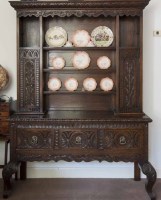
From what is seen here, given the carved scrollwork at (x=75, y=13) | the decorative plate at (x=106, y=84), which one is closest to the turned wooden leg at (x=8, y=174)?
the decorative plate at (x=106, y=84)

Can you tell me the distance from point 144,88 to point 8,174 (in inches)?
68.5

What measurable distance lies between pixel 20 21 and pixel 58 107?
1.02m

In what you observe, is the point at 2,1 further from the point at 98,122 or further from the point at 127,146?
the point at 127,146

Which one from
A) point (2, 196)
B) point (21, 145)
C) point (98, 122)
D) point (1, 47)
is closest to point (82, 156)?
point (98, 122)

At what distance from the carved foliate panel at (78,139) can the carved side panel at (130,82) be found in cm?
44

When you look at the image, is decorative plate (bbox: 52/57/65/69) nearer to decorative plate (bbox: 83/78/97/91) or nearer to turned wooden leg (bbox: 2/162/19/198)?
decorative plate (bbox: 83/78/97/91)

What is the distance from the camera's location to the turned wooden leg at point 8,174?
267cm

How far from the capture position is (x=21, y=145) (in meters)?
2.74

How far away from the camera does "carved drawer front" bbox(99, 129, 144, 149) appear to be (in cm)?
271

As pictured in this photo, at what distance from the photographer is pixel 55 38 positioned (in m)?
3.01

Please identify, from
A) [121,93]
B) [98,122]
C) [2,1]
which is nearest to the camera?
[98,122]

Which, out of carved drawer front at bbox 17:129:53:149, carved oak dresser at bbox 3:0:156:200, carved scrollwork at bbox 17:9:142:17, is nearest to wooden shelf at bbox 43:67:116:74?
carved oak dresser at bbox 3:0:156:200

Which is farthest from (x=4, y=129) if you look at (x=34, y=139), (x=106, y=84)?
(x=106, y=84)

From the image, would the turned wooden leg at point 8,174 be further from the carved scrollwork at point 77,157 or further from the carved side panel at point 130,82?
the carved side panel at point 130,82
